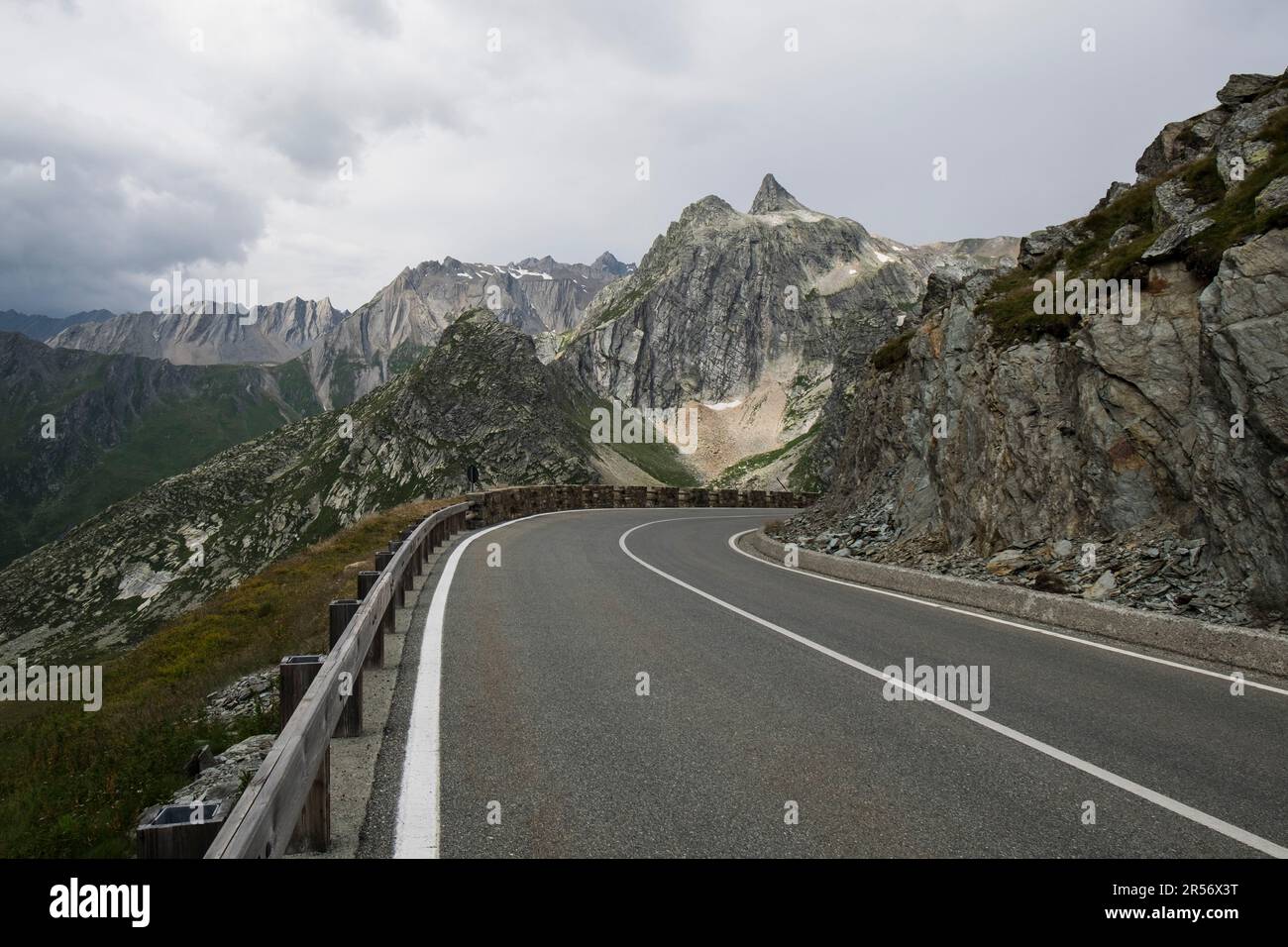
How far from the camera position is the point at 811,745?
203 inches

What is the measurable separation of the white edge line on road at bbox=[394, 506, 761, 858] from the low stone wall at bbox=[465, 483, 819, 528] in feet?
59.9

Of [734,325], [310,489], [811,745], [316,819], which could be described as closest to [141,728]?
[316,819]

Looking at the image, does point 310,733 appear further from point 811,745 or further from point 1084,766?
point 1084,766

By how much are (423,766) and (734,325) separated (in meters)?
176

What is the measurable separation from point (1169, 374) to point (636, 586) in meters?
9.30

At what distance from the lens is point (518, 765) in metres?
4.70

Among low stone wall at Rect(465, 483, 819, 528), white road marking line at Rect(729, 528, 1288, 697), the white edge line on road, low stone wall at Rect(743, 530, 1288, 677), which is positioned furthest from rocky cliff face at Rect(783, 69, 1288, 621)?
low stone wall at Rect(465, 483, 819, 528)

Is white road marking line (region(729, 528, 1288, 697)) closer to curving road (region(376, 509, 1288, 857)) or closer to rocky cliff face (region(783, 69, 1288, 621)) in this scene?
curving road (region(376, 509, 1288, 857))

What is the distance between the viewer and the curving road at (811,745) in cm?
383

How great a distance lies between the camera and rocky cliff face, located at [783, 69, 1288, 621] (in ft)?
33.3

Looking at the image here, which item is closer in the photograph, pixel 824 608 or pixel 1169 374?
pixel 824 608
